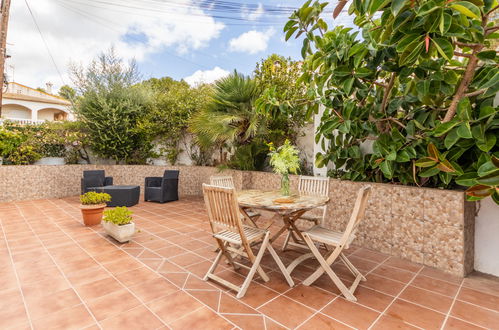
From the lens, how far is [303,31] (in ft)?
11.5

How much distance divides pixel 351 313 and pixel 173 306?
151 cm

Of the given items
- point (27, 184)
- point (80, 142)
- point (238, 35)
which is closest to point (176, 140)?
point (80, 142)

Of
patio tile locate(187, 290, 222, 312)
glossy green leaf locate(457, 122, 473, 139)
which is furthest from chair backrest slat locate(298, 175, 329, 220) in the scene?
patio tile locate(187, 290, 222, 312)

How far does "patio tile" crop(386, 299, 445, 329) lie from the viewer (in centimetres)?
202

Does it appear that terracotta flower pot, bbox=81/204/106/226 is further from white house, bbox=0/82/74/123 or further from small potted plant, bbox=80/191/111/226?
white house, bbox=0/82/74/123

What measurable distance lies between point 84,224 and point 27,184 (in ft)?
12.6

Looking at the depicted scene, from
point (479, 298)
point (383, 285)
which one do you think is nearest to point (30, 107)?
point (383, 285)

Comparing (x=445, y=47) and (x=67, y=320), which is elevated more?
(x=445, y=47)

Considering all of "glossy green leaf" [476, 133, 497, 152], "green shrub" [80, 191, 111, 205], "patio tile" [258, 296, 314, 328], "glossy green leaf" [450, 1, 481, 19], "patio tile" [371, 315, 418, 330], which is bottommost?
"patio tile" [258, 296, 314, 328]

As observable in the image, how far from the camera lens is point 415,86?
9.05 feet

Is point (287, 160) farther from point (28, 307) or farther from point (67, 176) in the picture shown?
point (67, 176)

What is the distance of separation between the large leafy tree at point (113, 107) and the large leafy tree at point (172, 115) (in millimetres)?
319

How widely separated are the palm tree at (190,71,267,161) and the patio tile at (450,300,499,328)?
3.98 m

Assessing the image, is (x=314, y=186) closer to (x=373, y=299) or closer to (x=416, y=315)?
(x=373, y=299)
